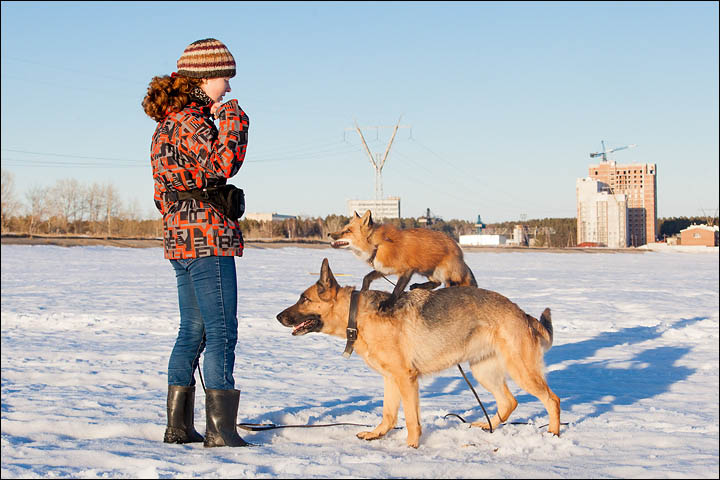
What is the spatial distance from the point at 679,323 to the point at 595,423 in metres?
7.63

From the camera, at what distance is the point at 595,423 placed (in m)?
4.65

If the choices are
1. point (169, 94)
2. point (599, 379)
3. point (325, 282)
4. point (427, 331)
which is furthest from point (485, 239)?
point (169, 94)

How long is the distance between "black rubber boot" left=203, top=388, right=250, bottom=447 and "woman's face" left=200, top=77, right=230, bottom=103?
1763 mm

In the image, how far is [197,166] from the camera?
354cm

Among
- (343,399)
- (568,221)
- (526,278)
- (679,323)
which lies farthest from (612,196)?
(343,399)

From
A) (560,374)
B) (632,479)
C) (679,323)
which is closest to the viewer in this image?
(632,479)

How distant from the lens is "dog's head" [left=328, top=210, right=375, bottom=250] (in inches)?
212

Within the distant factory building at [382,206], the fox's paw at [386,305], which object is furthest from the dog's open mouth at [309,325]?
the distant factory building at [382,206]

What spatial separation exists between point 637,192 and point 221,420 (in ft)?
459

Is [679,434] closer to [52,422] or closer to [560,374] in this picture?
[560,374]

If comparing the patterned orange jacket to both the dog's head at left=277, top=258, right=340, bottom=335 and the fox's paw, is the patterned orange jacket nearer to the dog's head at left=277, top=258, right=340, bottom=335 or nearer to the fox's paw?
the dog's head at left=277, top=258, right=340, bottom=335

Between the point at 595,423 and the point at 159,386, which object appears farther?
the point at 159,386

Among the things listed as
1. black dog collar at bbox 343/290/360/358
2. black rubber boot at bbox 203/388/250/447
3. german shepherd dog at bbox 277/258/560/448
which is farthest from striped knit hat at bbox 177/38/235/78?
black rubber boot at bbox 203/388/250/447

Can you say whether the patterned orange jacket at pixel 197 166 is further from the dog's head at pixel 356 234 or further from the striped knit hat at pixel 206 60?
the dog's head at pixel 356 234
